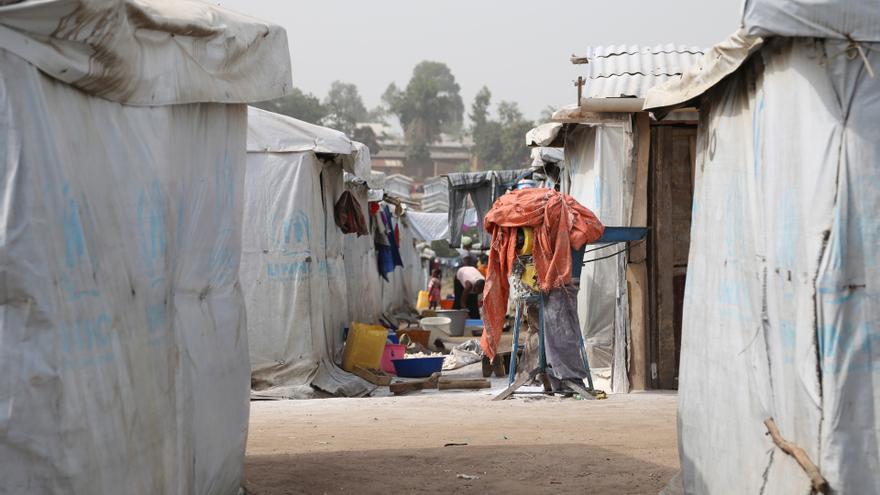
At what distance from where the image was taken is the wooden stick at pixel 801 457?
3811 millimetres

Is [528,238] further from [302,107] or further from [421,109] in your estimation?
[421,109]

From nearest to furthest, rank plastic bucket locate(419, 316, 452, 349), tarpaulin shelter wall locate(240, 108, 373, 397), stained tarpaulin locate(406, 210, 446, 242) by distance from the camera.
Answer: tarpaulin shelter wall locate(240, 108, 373, 397) < plastic bucket locate(419, 316, 452, 349) < stained tarpaulin locate(406, 210, 446, 242)

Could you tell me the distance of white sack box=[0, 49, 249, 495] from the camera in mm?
3320

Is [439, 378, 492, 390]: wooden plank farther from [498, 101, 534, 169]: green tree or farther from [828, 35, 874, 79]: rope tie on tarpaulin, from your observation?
[498, 101, 534, 169]: green tree

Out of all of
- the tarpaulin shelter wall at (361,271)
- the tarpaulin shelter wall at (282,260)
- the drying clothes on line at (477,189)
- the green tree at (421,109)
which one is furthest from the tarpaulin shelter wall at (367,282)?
the green tree at (421,109)

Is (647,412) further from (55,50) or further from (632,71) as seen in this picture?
(55,50)

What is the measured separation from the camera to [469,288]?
1964 cm

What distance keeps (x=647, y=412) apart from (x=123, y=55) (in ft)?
19.4

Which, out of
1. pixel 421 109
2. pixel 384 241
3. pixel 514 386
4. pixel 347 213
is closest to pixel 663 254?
pixel 514 386

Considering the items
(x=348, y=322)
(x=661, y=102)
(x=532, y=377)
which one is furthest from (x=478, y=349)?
(x=661, y=102)

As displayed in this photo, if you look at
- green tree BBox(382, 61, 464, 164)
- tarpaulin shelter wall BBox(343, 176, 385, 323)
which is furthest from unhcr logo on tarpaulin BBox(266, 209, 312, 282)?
green tree BBox(382, 61, 464, 164)

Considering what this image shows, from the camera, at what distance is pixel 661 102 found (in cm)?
551

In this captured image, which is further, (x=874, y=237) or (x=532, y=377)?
(x=532, y=377)

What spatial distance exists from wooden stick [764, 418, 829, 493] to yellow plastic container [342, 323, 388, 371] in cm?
935
